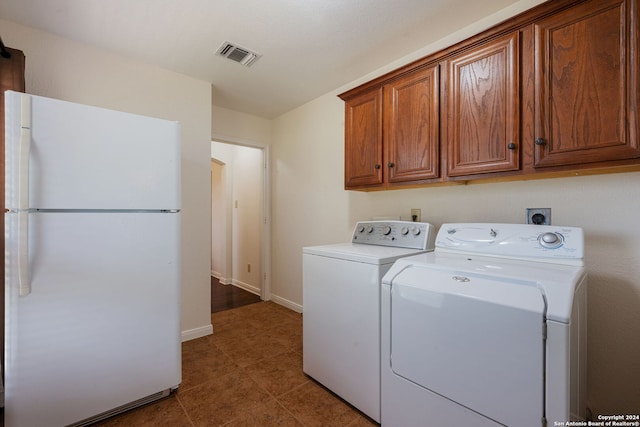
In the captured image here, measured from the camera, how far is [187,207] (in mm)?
2584

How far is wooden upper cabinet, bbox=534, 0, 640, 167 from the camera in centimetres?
112

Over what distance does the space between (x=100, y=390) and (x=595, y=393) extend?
2.62 meters

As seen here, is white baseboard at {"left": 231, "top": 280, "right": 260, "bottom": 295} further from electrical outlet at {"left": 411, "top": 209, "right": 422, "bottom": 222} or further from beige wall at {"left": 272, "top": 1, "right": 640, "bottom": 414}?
electrical outlet at {"left": 411, "top": 209, "right": 422, "bottom": 222}

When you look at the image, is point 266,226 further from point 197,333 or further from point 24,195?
point 24,195

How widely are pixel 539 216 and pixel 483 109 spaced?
27.3 inches

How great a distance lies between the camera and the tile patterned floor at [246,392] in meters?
1.56

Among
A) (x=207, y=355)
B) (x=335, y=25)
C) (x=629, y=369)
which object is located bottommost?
(x=207, y=355)

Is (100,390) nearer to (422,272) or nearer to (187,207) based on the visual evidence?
(187,207)

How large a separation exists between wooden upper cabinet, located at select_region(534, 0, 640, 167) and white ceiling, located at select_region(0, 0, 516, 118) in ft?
1.93

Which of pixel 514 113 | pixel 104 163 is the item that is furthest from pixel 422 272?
pixel 104 163

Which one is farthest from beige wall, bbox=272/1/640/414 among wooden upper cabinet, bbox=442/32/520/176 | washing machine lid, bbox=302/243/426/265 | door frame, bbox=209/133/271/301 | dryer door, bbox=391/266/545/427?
door frame, bbox=209/133/271/301

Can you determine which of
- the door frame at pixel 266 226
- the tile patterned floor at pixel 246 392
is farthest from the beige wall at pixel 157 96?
the door frame at pixel 266 226

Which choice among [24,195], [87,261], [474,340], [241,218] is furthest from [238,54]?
[241,218]

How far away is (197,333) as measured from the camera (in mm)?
2619
